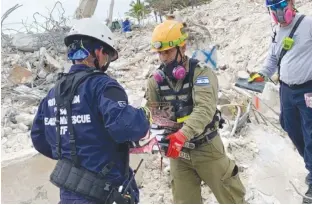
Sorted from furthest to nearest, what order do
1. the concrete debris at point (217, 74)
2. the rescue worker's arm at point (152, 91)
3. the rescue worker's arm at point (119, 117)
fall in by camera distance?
the concrete debris at point (217, 74), the rescue worker's arm at point (152, 91), the rescue worker's arm at point (119, 117)

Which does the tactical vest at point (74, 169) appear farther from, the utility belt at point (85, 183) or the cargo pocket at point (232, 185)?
the cargo pocket at point (232, 185)

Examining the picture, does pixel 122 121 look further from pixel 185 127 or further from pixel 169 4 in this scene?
pixel 169 4

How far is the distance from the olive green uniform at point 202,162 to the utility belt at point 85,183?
2.34ft

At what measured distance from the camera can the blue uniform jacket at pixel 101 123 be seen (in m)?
2.29

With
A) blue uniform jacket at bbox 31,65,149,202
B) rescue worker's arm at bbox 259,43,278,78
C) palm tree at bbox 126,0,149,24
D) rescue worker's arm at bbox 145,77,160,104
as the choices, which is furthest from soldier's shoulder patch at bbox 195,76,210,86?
palm tree at bbox 126,0,149,24

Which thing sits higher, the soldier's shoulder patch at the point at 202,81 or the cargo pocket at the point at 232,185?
the soldier's shoulder patch at the point at 202,81

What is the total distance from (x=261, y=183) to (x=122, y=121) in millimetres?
3000

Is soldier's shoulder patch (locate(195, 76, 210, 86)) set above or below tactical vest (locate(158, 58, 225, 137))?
above

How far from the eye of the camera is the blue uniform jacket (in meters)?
2.29

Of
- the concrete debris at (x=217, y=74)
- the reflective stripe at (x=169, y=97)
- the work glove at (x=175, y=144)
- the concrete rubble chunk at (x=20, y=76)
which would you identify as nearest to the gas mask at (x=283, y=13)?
the reflective stripe at (x=169, y=97)

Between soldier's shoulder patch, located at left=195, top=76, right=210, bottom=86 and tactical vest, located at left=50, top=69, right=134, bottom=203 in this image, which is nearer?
tactical vest, located at left=50, top=69, right=134, bottom=203

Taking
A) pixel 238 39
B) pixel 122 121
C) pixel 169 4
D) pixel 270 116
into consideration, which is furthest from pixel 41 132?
pixel 169 4

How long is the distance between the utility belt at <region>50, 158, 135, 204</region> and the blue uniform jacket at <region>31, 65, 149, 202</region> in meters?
0.04

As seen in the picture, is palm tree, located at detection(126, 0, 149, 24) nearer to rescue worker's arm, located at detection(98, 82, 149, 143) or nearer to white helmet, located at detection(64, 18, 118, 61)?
white helmet, located at detection(64, 18, 118, 61)
